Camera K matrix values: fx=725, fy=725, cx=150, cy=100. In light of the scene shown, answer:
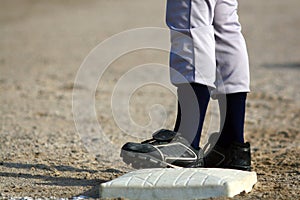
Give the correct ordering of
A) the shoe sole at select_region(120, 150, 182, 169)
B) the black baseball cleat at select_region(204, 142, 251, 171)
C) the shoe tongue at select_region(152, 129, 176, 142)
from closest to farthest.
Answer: the shoe sole at select_region(120, 150, 182, 169)
the shoe tongue at select_region(152, 129, 176, 142)
the black baseball cleat at select_region(204, 142, 251, 171)

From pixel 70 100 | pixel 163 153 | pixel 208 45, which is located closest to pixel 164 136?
pixel 163 153

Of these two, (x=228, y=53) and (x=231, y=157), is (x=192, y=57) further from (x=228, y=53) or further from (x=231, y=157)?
(x=231, y=157)

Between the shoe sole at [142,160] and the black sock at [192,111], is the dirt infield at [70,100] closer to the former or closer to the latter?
the shoe sole at [142,160]

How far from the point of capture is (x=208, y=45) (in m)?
3.74

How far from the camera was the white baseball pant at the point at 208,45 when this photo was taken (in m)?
3.70

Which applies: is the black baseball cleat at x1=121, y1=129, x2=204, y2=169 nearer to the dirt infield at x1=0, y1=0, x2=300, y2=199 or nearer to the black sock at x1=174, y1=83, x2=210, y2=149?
the black sock at x1=174, y1=83, x2=210, y2=149

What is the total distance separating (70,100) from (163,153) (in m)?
3.81

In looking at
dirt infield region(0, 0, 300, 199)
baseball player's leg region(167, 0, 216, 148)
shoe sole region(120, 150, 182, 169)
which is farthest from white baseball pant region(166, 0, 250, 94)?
dirt infield region(0, 0, 300, 199)

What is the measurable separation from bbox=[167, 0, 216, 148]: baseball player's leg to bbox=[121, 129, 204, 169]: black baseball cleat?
0.08 meters

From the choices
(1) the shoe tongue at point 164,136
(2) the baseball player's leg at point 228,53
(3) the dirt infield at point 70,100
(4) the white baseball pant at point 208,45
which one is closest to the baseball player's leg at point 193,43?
(4) the white baseball pant at point 208,45

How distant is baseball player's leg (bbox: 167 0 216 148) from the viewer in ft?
12.1

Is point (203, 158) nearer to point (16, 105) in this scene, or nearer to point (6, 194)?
point (6, 194)

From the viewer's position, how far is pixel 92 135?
18.1 ft

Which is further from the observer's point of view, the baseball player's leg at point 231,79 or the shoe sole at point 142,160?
the baseball player's leg at point 231,79
